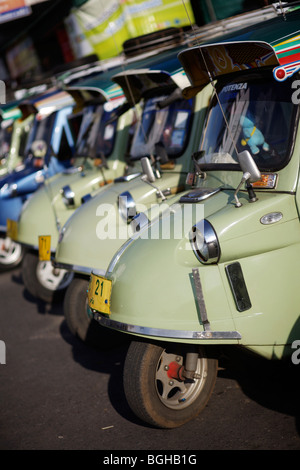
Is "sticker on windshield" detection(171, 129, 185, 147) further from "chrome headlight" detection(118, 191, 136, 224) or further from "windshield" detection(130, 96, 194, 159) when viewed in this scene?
"chrome headlight" detection(118, 191, 136, 224)

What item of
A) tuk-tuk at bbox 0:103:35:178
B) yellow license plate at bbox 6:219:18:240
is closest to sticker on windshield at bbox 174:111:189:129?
yellow license plate at bbox 6:219:18:240

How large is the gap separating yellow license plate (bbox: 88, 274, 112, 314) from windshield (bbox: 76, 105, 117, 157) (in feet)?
11.4

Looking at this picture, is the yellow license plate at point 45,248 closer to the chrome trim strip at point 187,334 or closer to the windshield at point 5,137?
the chrome trim strip at point 187,334

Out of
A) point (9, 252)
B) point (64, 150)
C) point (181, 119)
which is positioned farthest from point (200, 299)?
point (9, 252)

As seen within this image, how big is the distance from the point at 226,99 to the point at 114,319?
200 cm

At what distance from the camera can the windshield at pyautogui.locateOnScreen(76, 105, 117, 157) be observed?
7.70m

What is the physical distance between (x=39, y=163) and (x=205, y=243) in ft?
21.4

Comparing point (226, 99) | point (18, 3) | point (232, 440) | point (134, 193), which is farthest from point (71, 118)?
point (18, 3)

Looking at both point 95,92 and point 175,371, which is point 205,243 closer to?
point 175,371

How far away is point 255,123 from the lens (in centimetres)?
416

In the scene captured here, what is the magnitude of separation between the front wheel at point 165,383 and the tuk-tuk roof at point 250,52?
6.67 ft

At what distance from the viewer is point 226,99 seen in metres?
4.54

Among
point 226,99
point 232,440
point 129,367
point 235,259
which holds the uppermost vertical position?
point 226,99

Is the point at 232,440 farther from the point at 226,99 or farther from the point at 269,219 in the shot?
the point at 226,99
